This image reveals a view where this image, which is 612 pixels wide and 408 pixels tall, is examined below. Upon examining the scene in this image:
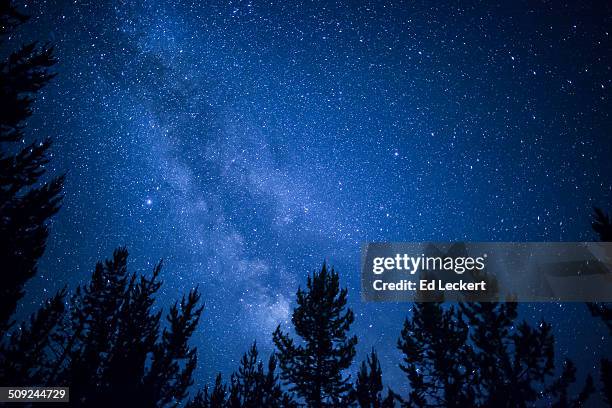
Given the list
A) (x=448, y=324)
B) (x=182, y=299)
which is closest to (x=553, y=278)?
(x=448, y=324)

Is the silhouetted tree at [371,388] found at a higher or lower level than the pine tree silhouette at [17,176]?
lower

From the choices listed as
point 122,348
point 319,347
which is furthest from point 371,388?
point 122,348

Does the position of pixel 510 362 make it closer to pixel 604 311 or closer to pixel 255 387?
pixel 604 311

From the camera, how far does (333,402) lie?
538 inches

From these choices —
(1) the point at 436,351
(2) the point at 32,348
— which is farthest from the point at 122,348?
(1) the point at 436,351

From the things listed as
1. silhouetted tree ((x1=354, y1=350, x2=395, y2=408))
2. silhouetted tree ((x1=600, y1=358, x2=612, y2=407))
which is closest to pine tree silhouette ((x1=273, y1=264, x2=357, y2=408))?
silhouetted tree ((x1=354, y1=350, x2=395, y2=408))

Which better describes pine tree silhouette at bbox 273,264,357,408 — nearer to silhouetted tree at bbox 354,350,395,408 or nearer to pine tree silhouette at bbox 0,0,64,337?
silhouetted tree at bbox 354,350,395,408

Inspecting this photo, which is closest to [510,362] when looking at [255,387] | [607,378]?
[607,378]

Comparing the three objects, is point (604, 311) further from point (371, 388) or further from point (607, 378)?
point (371, 388)

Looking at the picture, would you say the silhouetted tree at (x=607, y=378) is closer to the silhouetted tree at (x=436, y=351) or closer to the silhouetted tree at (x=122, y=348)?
the silhouetted tree at (x=436, y=351)

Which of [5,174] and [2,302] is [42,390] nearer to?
[2,302]

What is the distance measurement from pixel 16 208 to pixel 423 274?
1739 cm

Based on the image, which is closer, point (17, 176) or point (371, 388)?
point (17, 176)

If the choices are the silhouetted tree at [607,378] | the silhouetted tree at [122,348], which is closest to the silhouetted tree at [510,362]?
the silhouetted tree at [607,378]
